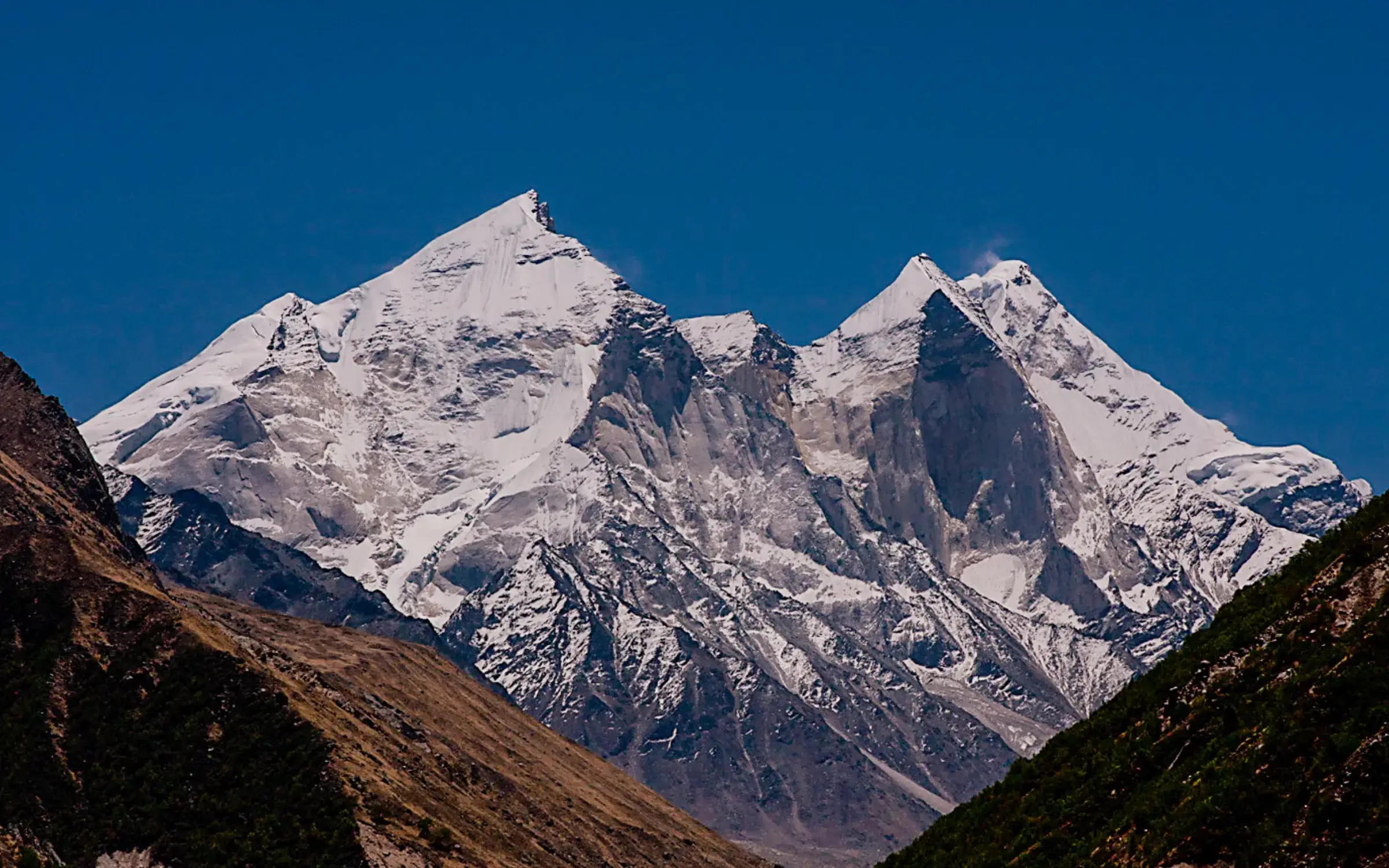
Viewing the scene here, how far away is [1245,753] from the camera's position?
56219 mm

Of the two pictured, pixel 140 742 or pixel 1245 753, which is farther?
pixel 140 742

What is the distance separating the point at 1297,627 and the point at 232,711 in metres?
125

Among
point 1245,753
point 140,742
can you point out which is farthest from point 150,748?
point 1245,753

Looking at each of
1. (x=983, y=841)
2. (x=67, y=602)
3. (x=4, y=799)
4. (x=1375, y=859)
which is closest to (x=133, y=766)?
(x=4, y=799)

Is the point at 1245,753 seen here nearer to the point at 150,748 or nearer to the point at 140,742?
the point at 150,748

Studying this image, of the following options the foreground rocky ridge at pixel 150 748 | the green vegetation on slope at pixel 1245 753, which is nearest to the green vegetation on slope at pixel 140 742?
the foreground rocky ridge at pixel 150 748

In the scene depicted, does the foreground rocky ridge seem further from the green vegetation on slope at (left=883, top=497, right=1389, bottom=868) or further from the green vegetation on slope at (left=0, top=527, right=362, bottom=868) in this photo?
the green vegetation on slope at (left=883, top=497, right=1389, bottom=868)

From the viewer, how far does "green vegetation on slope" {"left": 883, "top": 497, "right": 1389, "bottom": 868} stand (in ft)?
167

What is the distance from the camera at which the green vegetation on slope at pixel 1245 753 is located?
167 feet

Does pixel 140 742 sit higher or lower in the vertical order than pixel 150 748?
higher

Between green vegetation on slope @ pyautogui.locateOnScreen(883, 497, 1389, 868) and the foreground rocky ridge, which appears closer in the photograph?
green vegetation on slope @ pyautogui.locateOnScreen(883, 497, 1389, 868)

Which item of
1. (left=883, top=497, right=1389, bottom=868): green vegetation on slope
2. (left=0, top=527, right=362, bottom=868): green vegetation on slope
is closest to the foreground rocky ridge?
(left=0, top=527, right=362, bottom=868): green vegetation on slope

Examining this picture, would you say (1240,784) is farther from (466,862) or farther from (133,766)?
(466,862)

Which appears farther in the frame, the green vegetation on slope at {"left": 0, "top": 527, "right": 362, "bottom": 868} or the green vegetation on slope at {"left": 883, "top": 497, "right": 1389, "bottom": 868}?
the green vegetation on slope at {"left": 0, "top": 527, "right": 362, "bottom": 868}
